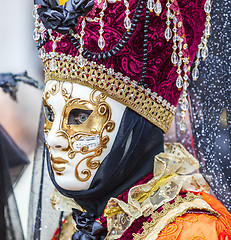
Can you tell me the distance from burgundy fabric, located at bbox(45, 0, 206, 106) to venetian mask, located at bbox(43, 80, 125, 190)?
13 cm

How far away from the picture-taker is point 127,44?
1459mm

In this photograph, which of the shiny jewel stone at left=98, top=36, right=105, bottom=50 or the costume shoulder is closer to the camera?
the costume shoulder

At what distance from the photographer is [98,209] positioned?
162 centimetres

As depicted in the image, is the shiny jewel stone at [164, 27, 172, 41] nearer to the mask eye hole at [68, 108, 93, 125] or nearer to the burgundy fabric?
the burgundy fabric

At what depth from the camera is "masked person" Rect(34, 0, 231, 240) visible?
1431mm

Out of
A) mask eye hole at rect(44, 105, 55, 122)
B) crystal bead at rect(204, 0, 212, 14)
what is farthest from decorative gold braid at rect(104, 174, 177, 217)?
crystal bead at rect(204, 0, 212, 14)

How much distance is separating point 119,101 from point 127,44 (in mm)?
194

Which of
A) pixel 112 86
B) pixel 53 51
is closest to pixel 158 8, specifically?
pixel 112 86

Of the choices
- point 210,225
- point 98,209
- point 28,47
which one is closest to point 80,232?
point 98,209

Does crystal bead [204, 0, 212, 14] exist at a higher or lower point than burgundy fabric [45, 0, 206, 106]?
Answer: higher

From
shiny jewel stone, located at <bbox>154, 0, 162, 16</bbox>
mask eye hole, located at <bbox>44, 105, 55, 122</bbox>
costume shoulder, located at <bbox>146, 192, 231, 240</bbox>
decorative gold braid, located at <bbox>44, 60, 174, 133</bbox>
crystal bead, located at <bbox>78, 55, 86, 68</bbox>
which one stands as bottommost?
costume shoulder, located at <bbox>146, 192, 231, 240</bbox>

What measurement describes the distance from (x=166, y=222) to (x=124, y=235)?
0.16m

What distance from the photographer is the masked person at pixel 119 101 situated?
1431 mm

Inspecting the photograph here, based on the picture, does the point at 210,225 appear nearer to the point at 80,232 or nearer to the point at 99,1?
the point at 80,232
